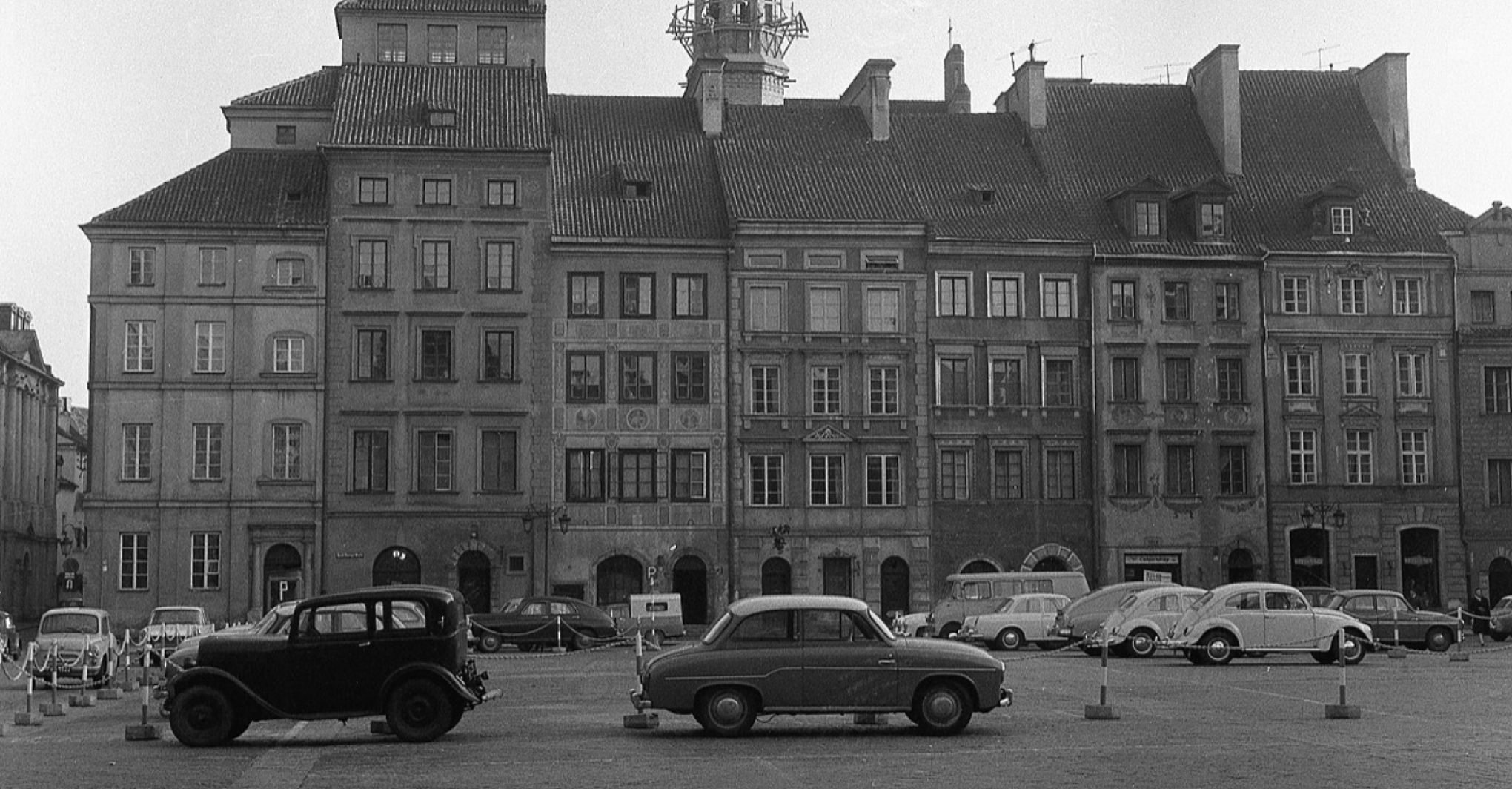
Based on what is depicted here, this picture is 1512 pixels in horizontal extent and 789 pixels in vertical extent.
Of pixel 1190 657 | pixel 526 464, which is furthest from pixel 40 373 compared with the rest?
pixel 1190 657

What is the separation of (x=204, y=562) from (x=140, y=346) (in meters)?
7.11

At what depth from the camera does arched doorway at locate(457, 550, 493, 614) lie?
64812 millimetres

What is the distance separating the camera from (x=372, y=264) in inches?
2576

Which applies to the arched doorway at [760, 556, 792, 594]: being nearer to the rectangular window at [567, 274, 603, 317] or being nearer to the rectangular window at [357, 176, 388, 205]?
the rectangular window at [567, 274, 603, 317]

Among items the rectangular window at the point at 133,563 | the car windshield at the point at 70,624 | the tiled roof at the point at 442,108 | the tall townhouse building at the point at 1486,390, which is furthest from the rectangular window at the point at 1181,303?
the car windshield at the point at 70,624

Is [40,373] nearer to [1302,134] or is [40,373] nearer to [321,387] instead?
[321,387]

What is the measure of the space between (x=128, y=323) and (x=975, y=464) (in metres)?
27.4

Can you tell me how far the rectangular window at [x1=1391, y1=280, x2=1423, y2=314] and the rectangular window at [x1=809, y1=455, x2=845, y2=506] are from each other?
1961cm

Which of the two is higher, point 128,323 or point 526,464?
point 128,323

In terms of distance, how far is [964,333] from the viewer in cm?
6719

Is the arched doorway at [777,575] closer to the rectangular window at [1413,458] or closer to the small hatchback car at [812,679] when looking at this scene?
the rectangular window at [1413,458]

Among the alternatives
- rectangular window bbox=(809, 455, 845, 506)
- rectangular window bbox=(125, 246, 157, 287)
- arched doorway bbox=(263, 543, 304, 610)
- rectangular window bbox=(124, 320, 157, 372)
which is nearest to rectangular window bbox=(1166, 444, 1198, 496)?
rectangular window bbox=(809, 455, 845, 506)

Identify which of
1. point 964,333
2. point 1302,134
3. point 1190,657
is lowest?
point 1190,657

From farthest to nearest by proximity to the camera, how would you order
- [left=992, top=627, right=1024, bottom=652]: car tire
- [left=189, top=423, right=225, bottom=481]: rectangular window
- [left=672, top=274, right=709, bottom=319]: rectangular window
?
1. [left=672, top=274, right=709, bottom=319]: rectangular window
2. [left=189, top=423, right=225, bottom=481]: rectangular window
3. [left=992, top=627, right=1024, bottom=652]: car tire
